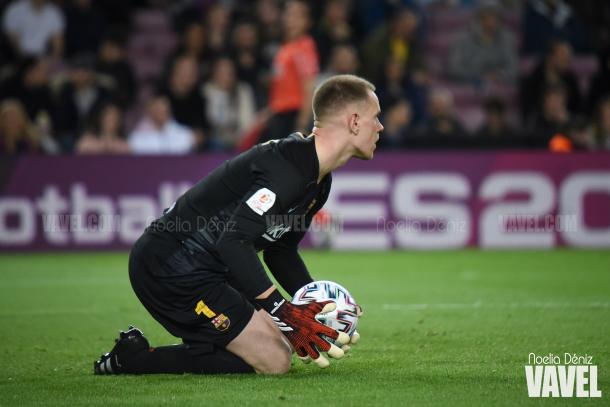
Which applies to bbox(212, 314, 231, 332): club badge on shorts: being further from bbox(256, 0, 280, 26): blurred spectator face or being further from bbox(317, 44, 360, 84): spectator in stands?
bbox(256, 0, 280, 26): blurred spectator face

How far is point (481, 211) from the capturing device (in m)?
13.4

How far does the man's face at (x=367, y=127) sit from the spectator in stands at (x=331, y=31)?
10340 millimetres

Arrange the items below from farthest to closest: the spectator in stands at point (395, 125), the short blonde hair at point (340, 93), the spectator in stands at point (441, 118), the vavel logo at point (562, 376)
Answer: the spectator in stands at point (441, 118), the spectator in stands at point (395, 125), the short blonde hair at point (340, 93), the vavel logo at point (562, 376)

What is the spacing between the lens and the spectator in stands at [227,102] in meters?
15.3

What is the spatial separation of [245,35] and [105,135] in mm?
2941

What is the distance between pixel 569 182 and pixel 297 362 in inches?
314

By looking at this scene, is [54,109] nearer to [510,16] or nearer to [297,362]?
[510,16]

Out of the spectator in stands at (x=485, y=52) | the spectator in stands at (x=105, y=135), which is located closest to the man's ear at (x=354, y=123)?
the spectator in stands at (x=105, y=135)

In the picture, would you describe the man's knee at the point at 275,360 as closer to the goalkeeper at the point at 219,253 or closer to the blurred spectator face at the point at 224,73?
the goalkeeper at the point at 219,253

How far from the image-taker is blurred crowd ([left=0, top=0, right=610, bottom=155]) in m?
14.5

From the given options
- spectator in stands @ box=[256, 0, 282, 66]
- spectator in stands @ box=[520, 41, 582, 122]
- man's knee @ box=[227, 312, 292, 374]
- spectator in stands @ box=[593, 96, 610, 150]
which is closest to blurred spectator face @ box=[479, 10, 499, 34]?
spectator in stands @ box=[520, 41, 582, 122]

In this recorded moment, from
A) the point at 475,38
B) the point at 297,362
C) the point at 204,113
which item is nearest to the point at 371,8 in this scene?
the point at 475,38

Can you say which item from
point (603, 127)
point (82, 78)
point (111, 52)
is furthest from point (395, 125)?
point (82, 78)

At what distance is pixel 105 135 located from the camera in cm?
1416
